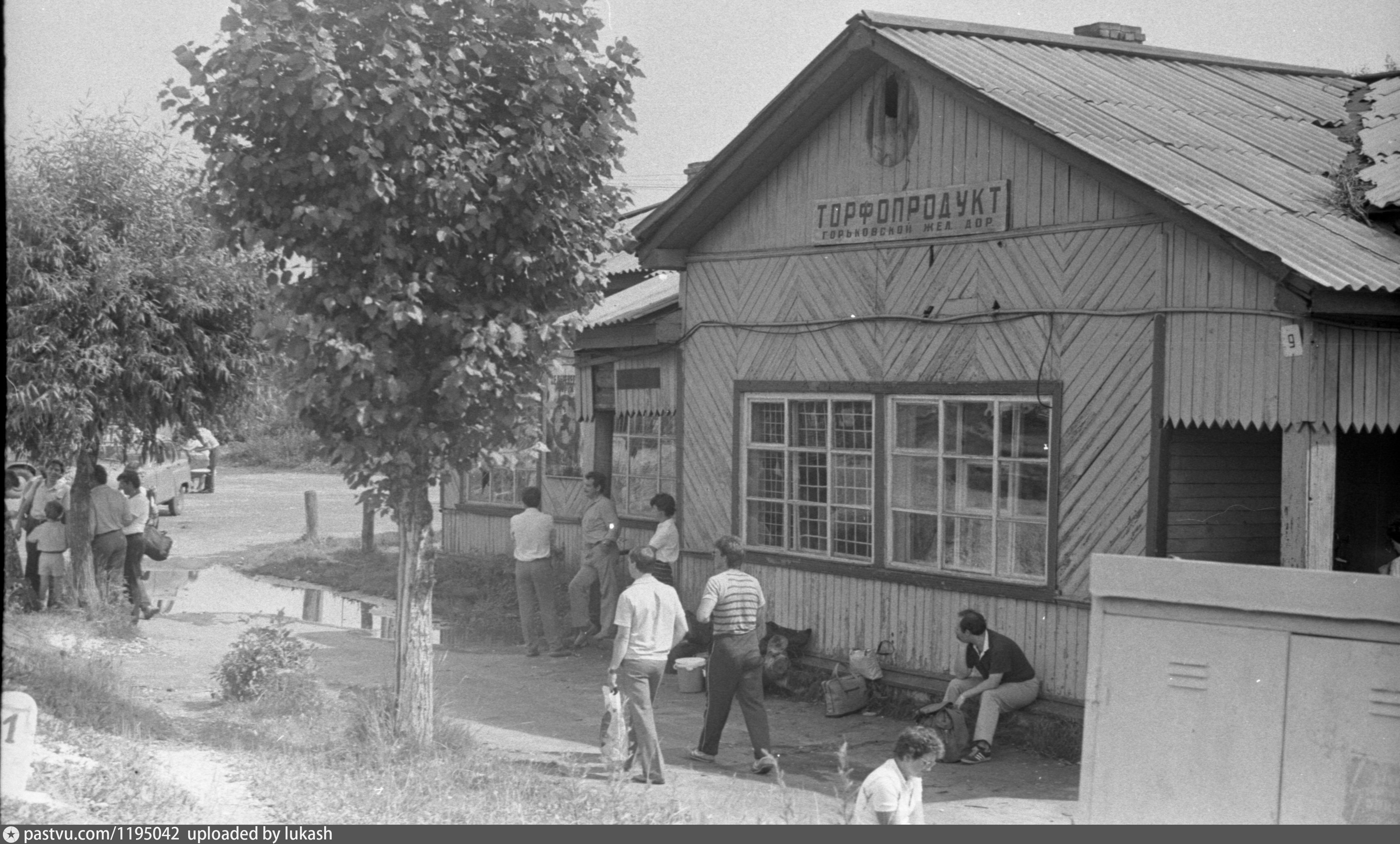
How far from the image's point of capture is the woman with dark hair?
1534 centimetres

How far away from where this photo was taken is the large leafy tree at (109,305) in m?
13.1

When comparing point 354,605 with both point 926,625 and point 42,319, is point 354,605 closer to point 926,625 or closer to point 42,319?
point 42,319

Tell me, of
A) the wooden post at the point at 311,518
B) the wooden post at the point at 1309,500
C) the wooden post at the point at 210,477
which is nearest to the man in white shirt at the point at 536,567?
the wooden post at the point at 1309,500

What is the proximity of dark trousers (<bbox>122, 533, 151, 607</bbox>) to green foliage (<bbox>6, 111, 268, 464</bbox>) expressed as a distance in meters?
1.28

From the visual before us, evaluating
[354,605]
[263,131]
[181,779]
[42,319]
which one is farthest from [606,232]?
[354,605]

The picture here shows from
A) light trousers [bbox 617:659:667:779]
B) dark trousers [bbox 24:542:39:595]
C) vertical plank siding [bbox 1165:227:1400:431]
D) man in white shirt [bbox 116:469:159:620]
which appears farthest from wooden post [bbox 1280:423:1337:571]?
dark trousers [bbox 24:542:39:595]

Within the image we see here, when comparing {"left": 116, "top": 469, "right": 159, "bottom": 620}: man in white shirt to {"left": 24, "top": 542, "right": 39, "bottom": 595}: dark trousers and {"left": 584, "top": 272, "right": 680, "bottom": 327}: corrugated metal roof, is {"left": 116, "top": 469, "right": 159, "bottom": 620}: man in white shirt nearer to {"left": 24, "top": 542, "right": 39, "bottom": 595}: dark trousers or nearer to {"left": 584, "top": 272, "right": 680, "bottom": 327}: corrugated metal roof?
{"left": 24, "top": 542, "right": 39, "bottom": 595}: dark trousers

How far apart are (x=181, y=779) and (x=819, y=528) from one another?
6.09 m

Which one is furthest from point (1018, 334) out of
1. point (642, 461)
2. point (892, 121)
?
point (642, 461)

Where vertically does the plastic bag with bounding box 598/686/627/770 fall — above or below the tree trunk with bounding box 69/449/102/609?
below

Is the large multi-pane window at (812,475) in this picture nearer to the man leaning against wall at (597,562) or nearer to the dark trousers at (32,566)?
the man leaning against wall at (597,562)

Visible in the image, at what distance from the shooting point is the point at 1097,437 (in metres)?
10.2

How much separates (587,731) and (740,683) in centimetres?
173

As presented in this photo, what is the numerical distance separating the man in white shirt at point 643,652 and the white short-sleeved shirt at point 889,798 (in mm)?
2476
